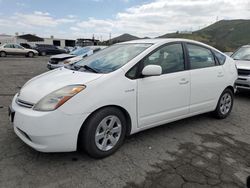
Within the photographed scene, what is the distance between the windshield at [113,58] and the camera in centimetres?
334

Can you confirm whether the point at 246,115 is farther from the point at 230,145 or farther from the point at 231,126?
the point at 230,145

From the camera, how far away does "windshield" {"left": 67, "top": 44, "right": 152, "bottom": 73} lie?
3341 mm

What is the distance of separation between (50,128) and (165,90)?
1.79m

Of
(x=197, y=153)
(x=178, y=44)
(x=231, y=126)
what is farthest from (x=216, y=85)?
(x=197, y=153)

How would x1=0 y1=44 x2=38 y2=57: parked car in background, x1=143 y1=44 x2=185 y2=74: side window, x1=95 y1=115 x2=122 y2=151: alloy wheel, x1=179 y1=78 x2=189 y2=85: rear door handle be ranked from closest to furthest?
x1=95 y1=115 x2=122 y2=151: alloy wheel, x1=143 y1=44 x2=185 y2=74: side window, x1=179 y1=78 x2=189 y2=85: rear door handle, x1=0 y1=44 x2=38 y2=57: parked car in background

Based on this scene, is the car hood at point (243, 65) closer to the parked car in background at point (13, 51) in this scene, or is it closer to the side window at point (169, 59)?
the side window at point (169, 59)

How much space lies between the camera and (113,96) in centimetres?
296

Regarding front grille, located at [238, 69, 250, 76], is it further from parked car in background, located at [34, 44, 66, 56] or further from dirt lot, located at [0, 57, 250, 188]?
parked car in background, located at [34, 44, 66, 56]

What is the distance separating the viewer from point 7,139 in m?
3.49

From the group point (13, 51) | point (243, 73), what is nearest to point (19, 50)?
point (13, 51)

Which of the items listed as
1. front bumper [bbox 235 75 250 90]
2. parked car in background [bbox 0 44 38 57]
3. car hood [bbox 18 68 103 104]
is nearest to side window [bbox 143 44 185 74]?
car hood [bbox 18 68 103 104]

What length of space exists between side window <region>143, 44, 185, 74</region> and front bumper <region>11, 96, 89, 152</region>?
1.41m

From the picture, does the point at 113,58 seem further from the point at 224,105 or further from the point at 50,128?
the point at 224,105

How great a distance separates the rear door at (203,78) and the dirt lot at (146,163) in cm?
57
